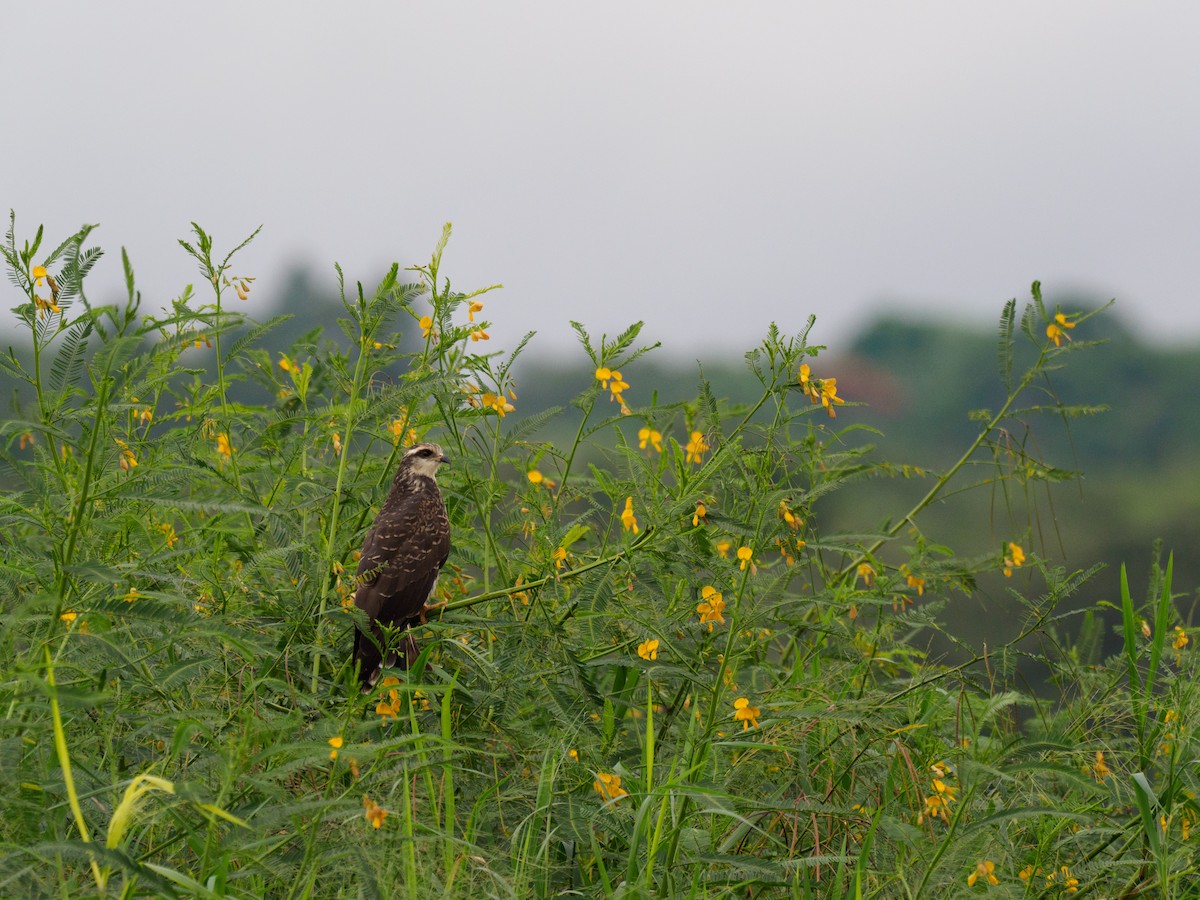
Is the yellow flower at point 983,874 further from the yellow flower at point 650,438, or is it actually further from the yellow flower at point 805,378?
the yellow flower at point 650,438

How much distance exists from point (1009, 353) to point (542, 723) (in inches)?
70.6

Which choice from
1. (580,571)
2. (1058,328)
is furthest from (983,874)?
(1058,328)

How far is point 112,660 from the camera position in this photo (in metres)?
2.75

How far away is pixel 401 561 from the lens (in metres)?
3.88

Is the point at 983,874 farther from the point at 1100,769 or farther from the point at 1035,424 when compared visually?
the point at 1035,424

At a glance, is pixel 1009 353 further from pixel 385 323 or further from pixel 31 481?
pixel 31 481

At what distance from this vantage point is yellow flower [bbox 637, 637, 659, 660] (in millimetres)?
3322

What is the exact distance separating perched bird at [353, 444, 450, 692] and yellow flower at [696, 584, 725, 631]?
85 cm

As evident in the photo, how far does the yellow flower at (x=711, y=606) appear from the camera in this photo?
3361mm

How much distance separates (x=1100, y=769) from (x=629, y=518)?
5.26ft

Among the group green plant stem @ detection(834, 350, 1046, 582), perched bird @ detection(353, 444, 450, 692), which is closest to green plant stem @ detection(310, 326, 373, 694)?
perched bird @ detection(353, 444, 450, 692)

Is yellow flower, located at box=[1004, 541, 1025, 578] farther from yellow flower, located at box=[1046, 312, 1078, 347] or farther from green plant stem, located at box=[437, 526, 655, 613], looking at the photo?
green plant stem, located at box=[437, 526, 655, 613]

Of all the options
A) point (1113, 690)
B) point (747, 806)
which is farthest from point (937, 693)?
point (747, 806)

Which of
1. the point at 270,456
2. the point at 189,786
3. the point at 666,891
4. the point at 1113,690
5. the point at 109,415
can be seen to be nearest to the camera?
the point at 189,786
